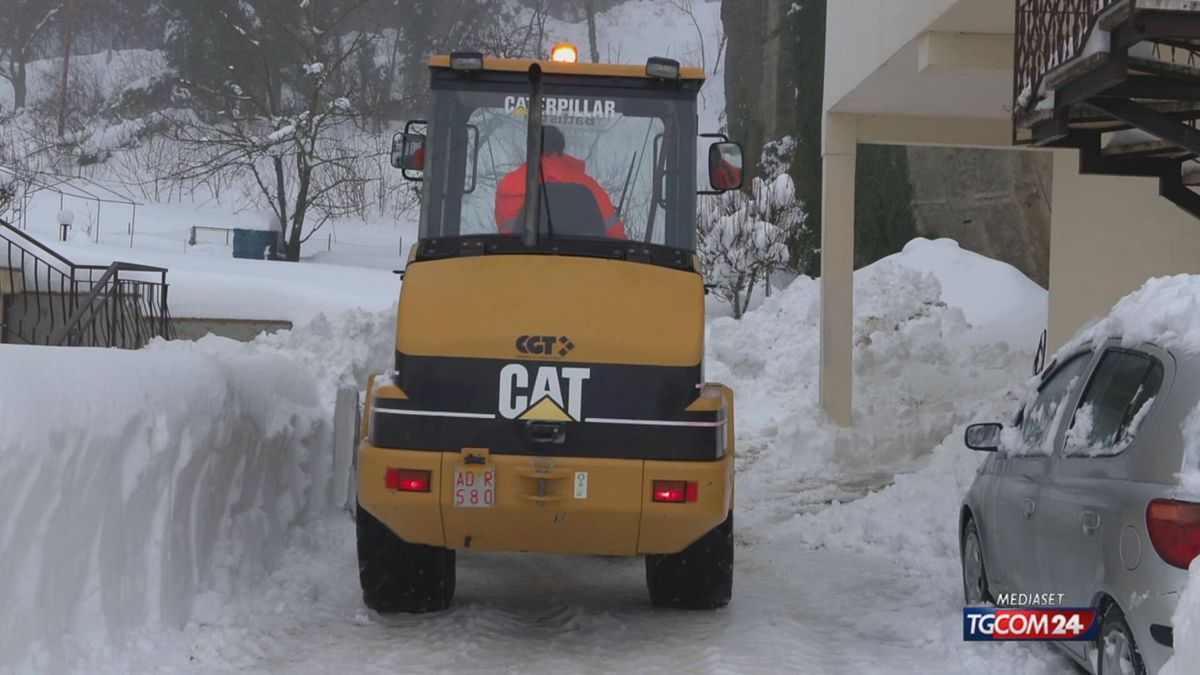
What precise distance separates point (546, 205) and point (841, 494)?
6371mm

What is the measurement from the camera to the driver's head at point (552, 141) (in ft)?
23.8

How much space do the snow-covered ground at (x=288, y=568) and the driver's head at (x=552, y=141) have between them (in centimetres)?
233

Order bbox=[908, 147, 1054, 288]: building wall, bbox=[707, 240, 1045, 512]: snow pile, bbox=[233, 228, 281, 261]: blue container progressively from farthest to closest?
1. bbox=[233, 228, 281, 261]: blue container
2. bbox=[908, 147, 1054, 288]: building wall
3. bbox=[707, 240, 1045, 512]: snow pile

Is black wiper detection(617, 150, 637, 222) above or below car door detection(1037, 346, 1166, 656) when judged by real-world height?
above

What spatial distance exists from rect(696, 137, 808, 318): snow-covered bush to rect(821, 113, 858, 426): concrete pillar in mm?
10337

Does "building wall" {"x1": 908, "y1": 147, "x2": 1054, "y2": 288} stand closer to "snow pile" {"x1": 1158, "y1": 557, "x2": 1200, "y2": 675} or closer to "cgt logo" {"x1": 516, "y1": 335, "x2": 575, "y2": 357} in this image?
"cgt logo" {"x1": 516, "y1": 335, "x2": 575, "y2": 357}

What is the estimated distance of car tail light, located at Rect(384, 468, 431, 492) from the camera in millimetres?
6434

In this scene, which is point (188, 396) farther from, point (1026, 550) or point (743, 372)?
point (743, 372)

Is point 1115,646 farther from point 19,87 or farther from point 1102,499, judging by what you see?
point 19,87

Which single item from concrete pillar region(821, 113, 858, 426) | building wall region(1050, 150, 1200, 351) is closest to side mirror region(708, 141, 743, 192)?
building wall region(1050, 150, 1200, 351)

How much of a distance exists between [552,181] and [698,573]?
7.63 feet

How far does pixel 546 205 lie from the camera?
7145mm

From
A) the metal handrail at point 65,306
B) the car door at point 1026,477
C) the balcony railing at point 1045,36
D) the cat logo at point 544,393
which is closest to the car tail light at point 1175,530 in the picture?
the car door at point 1026,477

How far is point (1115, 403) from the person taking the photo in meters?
5.34
